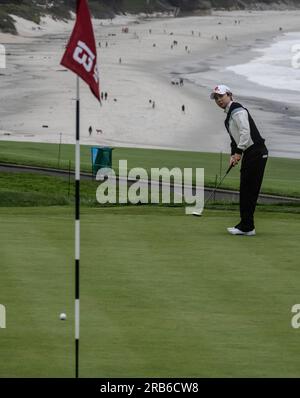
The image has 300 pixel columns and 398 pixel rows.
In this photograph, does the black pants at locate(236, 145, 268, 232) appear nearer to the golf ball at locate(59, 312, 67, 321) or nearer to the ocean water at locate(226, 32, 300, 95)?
the golf ball at locate(59, 312, 67, 321)

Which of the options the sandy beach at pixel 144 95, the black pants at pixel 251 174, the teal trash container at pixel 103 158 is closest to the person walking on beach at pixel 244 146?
the black pants at pixel 251 174

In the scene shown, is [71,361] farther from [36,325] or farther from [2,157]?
[2,157]

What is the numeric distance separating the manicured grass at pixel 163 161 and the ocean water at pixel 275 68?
3251cm

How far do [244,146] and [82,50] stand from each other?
6444mm

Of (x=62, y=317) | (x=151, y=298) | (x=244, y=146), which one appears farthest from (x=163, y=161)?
(x=62, y=317)

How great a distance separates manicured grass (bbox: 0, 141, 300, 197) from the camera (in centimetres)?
3611

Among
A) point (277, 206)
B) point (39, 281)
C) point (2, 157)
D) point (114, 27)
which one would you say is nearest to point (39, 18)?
point (114, 27)

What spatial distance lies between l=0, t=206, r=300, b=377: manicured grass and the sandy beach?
36708 mm

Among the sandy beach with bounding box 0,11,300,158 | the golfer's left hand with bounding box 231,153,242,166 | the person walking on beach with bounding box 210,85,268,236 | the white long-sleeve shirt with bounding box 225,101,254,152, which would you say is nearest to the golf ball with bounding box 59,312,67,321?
the person walking on beach with bounding box 210,85,268,236

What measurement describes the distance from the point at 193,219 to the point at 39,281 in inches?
203

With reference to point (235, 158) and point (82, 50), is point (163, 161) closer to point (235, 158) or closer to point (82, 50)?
point (235, 158)

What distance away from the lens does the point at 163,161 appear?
43438 millimetres

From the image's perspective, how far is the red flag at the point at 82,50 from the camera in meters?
9.41

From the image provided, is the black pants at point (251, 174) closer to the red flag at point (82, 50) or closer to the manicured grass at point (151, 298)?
the manicured grass at point (151, 298)
